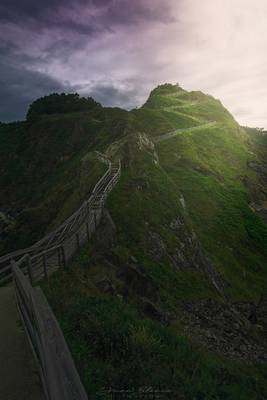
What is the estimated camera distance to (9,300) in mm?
11969

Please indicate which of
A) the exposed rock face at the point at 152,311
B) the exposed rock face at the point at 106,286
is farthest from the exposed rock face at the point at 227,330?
the exposed rock face at the point at 106,286

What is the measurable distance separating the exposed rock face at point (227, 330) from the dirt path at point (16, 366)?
1221 centimetres

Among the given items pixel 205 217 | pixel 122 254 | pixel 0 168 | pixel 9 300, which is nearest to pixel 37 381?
pixel 9 300

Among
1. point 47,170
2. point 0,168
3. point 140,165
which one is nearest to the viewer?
point 140,165

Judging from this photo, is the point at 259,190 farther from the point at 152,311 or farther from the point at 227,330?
the point at 152,311

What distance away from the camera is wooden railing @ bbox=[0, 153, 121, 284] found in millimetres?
14386

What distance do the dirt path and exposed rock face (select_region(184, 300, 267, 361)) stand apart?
12.2 meters

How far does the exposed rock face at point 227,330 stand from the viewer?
1919 centimetres

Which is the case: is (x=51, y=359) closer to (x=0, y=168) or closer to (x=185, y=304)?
(x=185, y=304)

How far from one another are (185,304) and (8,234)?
21.3m

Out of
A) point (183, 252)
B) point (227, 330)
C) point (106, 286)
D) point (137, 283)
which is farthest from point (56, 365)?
point (183, 252)

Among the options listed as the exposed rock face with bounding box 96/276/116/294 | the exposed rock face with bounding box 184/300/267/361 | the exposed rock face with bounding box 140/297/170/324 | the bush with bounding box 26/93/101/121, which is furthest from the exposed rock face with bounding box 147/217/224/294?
the bush with bounding box 26/93/101/121

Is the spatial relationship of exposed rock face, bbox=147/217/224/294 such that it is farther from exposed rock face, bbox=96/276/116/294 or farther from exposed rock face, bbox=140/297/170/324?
exposed rock face, bbox=96/276/116/294

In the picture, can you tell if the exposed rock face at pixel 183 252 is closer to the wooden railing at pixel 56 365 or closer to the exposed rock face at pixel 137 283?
the exposed rock face at pixel 137 283
